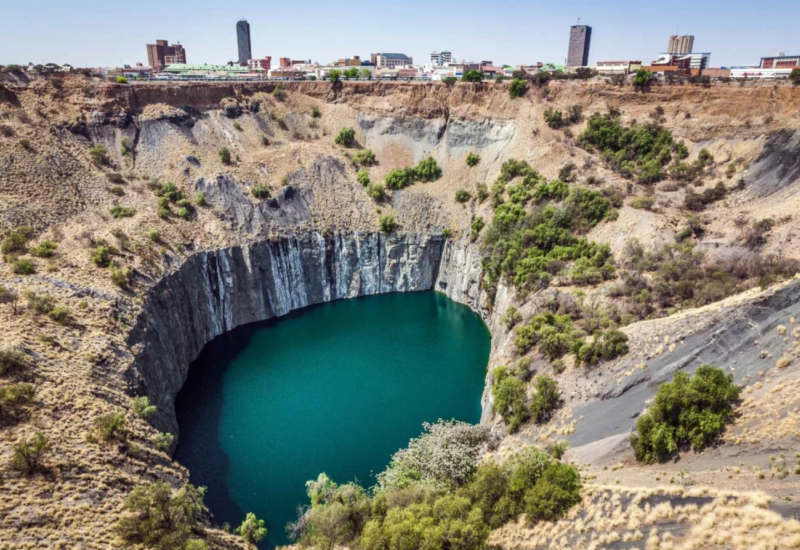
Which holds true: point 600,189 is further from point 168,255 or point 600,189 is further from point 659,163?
point 168,255

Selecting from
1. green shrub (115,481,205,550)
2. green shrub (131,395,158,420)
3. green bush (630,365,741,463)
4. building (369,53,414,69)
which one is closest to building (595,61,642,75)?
green bush (630,365,741,463)

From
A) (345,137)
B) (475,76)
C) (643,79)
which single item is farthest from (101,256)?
(643,79)

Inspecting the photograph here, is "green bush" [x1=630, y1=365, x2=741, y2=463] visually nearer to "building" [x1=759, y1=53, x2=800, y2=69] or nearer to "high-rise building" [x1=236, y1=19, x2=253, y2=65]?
"building" [x1=759, y1=53, x2=800, y2=69]

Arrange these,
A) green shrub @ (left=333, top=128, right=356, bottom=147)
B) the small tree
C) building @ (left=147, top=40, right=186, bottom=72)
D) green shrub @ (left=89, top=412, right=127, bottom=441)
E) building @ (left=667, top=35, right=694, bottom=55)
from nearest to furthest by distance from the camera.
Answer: green shrub @ (left=89, top=412, right=127, bottom=441) → the small tree → green shrub @ (left=333, top=128, right=356, bottom=147) → building @ (left=667, top=35, right=694, bottom=55) → building @ (left=147, top=40, right=186, bottom=72)

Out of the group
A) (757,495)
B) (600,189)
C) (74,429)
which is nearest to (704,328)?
(757,495)

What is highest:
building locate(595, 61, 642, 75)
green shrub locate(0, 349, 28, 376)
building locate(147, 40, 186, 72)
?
building locate(147, 40, 186, 72)

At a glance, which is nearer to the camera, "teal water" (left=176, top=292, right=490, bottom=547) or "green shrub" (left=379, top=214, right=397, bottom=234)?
"teal water" (left=176, top=292, right=490, bottom=547)

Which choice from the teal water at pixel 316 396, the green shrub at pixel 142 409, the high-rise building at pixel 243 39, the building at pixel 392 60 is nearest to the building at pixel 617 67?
the teal water at pixel 316 396

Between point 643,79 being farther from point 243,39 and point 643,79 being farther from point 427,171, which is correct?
point 243,39
